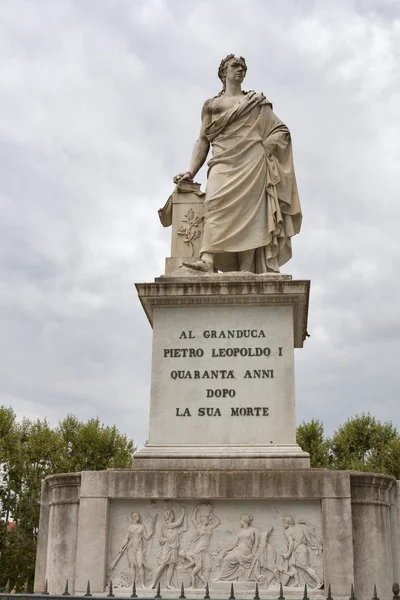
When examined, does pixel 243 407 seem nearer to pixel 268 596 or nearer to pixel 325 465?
pixel 268 596

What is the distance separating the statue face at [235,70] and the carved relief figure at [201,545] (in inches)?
297

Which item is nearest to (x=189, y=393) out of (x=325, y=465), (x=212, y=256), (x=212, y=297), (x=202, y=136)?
(x=212, y=297)

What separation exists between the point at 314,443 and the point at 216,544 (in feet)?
78.3

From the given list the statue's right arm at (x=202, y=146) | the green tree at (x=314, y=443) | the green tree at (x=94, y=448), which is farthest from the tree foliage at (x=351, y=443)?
the statue's right arm at (x=202, y=146)

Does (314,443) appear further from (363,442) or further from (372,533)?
(372,533)

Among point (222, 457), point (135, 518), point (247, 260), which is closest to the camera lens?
point (135, 518)

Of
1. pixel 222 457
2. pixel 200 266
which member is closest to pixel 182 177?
pixel 200 266

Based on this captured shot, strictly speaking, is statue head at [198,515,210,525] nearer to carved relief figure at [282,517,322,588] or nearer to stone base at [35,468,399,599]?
stone base at [35,468,399,599]

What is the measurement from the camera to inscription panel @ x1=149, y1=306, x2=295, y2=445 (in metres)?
11.0

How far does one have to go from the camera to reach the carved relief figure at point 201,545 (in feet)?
32.2

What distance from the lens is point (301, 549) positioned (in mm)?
9797

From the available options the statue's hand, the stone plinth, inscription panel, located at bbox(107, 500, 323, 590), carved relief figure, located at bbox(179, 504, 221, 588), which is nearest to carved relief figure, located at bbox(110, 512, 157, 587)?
inscription panel, located at bbox(107, 500, 323, 590)

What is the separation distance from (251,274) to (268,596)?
15.9ft

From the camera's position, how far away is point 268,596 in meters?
9.51
